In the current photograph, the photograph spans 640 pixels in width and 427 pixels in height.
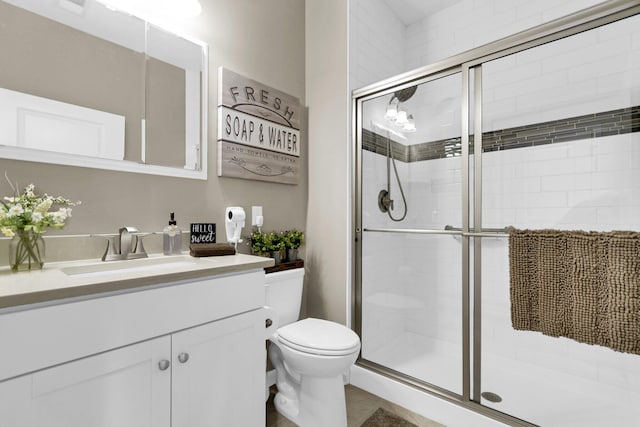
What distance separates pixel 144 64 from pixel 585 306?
2.16m

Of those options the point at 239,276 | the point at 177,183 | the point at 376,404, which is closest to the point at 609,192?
the point at 376,404

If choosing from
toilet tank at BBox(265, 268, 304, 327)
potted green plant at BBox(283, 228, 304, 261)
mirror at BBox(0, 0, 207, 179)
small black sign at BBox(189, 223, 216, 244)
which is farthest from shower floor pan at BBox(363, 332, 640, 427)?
mirror at BBox(0, 0, 207, 179)

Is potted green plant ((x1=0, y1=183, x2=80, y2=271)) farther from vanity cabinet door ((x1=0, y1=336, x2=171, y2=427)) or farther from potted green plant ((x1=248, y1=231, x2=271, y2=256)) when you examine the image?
potted green plant ((x1=248, y1=231, x2=271, y2=256))

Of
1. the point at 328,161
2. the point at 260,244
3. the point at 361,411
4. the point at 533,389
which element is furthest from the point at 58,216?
the point at 533,389

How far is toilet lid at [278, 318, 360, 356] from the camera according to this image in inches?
55.4

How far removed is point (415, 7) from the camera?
246 centimetres

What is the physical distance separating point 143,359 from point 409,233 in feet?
5.06

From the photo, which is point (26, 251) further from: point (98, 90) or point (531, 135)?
point (531, 135)

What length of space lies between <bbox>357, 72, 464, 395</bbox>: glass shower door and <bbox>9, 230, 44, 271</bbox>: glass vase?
1.58 metres

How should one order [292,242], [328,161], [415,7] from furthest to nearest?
[415,7], [328,161], [292,242]

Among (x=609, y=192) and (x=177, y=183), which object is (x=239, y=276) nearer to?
(x=177, y=183)

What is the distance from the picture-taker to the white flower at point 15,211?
97 cm

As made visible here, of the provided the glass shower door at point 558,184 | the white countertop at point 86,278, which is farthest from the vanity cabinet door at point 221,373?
the glass shower door at point 558,184

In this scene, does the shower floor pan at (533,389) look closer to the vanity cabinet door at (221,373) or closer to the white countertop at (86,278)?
the vanity cabinet door at (221,373)
